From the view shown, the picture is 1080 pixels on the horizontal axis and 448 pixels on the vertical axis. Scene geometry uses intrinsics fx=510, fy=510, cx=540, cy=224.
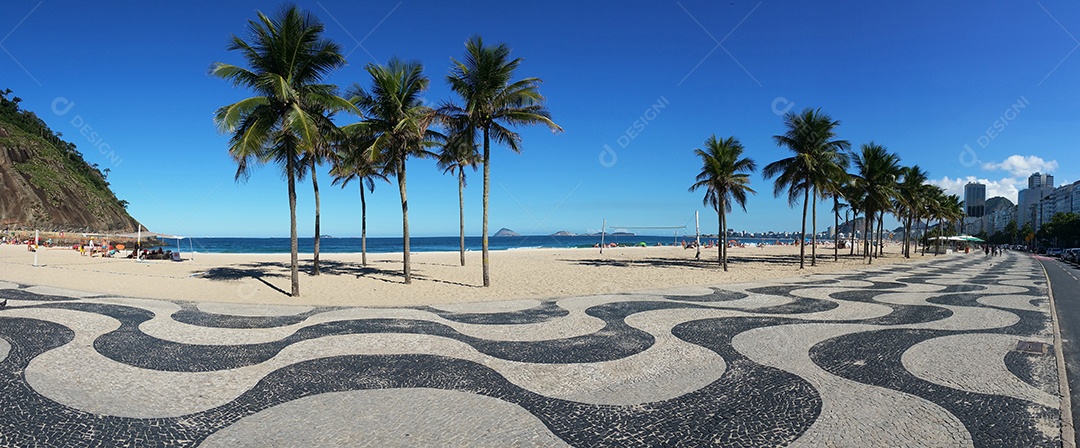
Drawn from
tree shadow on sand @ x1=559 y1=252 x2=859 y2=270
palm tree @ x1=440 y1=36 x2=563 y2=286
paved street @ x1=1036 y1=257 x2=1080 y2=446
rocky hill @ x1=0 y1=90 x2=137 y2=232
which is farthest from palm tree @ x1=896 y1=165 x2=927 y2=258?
A: rocky hill @ x1=0 y1=90 x2=137 y2=232

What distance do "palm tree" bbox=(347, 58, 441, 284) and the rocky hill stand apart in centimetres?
7796

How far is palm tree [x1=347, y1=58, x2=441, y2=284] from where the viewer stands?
16047 mm

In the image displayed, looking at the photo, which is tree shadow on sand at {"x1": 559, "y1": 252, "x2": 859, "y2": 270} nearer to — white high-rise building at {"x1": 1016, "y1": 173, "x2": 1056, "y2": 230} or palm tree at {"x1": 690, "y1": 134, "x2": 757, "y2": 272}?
palm tree at {"x1": 690, "y1": 134, "x2": 757, "y2": 272}

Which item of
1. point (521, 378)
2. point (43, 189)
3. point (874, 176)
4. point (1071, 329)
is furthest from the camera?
point (43, 189)

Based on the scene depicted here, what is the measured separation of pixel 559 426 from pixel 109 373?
5.63 m

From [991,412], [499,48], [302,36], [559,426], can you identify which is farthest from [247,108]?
[991,412]

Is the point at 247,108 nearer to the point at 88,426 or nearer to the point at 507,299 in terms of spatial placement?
the point at 507,299

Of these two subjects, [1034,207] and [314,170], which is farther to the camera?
[1034,207]

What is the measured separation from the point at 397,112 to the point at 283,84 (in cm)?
446

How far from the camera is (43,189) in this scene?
72.2 meters

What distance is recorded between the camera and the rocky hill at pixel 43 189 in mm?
67812

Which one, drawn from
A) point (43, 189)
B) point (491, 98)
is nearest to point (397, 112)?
point (491, 98)

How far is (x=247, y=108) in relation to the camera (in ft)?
42.0

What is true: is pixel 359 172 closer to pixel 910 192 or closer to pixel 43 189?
pixel 910 192
